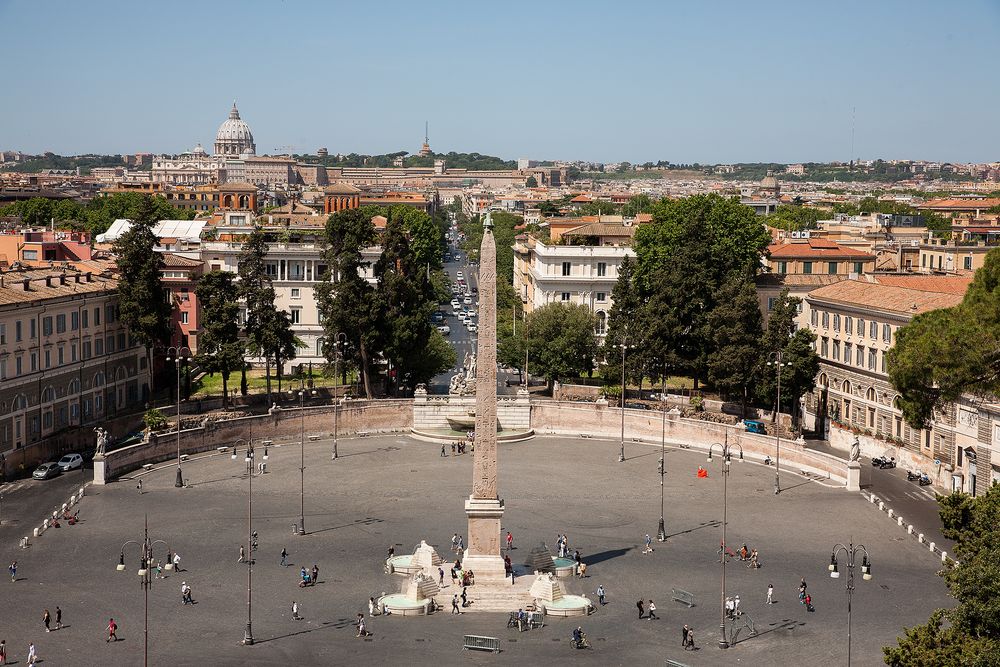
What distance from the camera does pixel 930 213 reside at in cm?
16888

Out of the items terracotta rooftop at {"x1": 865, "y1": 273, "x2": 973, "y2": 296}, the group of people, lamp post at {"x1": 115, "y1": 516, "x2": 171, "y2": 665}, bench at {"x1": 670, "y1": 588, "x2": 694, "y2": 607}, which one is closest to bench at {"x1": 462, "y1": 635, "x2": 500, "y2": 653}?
bench at {"x1": 670, "y1": 588, "x2": 694, "y2": 607}

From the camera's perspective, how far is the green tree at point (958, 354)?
1870 inches

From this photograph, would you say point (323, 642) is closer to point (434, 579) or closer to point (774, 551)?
point (434, 579)

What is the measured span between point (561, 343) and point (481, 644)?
143ft

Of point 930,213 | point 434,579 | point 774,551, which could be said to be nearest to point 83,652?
point 434,579

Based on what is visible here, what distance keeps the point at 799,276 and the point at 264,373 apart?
121ft

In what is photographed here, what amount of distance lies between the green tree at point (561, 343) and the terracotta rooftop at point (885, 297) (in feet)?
46.0

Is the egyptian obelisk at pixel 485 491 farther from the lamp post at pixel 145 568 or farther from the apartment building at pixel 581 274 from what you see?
the apartment building at pixel 581 274

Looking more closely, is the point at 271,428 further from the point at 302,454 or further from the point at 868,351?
the point at 868,351

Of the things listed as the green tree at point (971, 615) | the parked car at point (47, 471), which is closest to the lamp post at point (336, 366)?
the parked car at point (47, 471)

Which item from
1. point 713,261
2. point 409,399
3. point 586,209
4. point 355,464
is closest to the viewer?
point 355,464

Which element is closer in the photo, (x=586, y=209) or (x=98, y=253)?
(x=98, y=253)

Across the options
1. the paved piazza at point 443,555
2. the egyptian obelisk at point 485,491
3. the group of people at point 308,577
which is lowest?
the paved piazza at point 443,555

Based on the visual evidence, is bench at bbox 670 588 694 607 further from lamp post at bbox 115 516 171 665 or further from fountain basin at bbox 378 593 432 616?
lamp post at bbox 115 516 171 665
